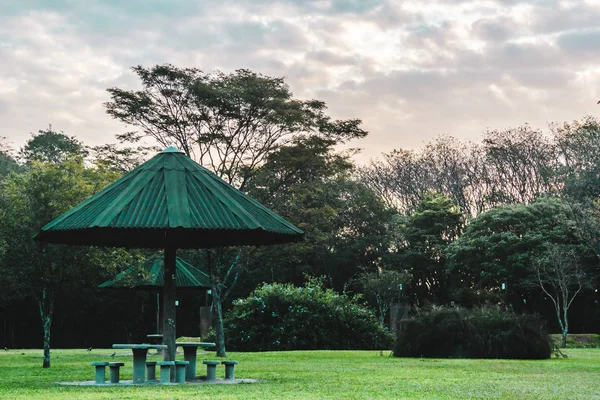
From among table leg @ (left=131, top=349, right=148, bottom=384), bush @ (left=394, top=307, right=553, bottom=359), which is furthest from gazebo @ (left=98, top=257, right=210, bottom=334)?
table leg @ (left=131, top=349, right=148, bottom=384)

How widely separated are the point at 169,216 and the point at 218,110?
14.8 meters

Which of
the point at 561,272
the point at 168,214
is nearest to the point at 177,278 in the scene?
the point at 168,214

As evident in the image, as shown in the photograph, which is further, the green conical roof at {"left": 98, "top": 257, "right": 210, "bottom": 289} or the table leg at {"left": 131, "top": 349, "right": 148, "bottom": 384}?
the green conical roof at {"left": 98, "top": 257, "right": 210, "bottom": 289}

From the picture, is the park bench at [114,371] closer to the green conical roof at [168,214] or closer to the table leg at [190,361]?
the table leg at [190,361]

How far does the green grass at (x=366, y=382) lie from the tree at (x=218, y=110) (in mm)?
9552

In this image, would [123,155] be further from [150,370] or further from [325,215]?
[150,370]

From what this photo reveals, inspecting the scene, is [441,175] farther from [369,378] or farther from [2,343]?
[369,378]

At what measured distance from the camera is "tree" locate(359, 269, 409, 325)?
1646 inches

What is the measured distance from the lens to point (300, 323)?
29.3 metres

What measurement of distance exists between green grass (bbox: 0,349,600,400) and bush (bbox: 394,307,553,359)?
7.38ft

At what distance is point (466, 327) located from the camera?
21.7 meters

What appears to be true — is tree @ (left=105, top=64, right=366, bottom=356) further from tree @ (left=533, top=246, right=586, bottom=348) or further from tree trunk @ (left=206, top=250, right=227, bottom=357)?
tree @ (left=533, top=246, right=586, bottom=348)

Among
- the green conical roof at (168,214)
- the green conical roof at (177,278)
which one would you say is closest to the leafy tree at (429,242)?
the green conical roof at (177,278)

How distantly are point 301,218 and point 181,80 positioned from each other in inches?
234
